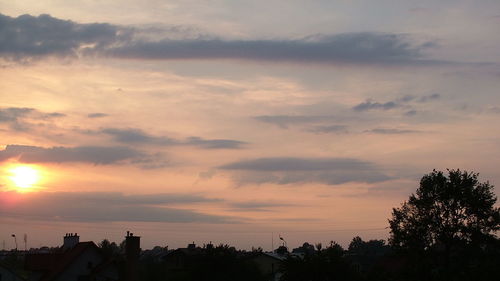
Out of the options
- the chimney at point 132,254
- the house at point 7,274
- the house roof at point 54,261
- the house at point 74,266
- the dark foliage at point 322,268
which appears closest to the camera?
the dark foliage at point 322,268

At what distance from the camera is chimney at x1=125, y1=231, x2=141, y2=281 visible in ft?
229

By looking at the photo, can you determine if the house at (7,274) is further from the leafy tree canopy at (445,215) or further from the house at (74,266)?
Result: the leafy tree canopy at (445,215)

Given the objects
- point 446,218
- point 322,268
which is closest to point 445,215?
point 446,218

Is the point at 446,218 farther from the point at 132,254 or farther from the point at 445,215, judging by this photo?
the point at 132,254

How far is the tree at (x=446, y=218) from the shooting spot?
96375 millimetres

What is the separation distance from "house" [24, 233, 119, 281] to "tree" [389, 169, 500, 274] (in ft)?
123

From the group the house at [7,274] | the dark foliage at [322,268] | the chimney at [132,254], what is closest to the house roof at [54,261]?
the house at [7,274]

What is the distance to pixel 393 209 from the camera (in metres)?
102

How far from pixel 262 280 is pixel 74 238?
3243 cm

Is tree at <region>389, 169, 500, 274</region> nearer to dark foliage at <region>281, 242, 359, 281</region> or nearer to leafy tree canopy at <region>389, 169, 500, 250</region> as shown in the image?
leafy tree canopy at <region>389, 169, 500, 250</region>

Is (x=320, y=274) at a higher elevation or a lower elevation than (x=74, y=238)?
lower

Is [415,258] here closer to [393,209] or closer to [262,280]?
[393,209]

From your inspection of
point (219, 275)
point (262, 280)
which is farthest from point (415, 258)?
point (219, 275)

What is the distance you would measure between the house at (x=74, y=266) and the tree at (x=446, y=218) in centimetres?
3737
